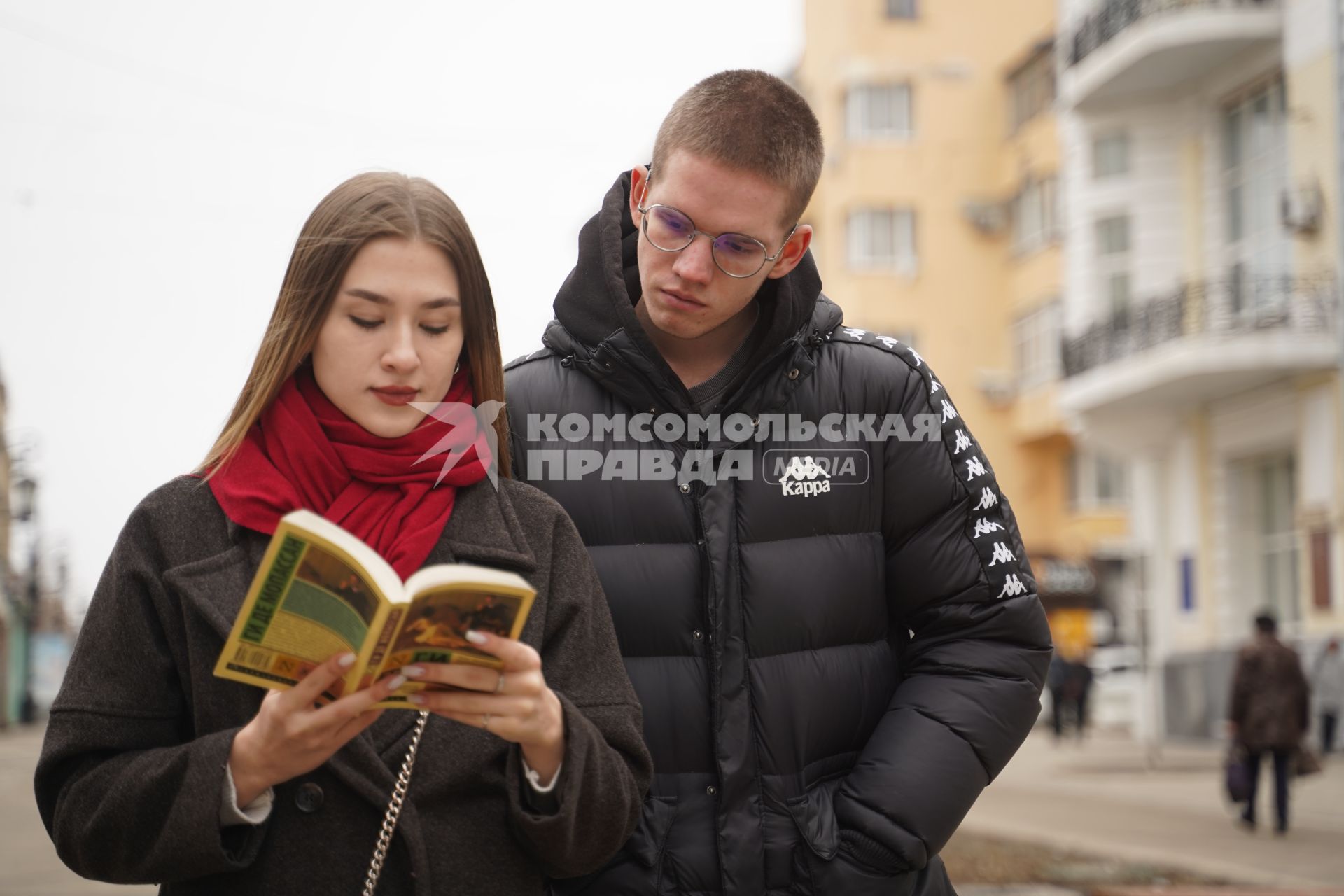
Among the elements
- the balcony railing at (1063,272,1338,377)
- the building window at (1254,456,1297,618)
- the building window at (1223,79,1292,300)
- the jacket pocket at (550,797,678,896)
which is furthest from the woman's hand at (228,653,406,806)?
the building window at (1254,456,1297,618)

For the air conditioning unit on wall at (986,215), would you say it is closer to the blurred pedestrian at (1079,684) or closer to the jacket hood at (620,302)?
the blurred pedestrian at (1079,684)

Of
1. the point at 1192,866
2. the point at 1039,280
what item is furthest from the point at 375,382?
the point at 1039,280

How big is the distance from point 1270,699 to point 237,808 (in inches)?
498

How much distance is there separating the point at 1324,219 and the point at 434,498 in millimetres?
20245

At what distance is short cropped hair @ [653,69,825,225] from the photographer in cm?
322

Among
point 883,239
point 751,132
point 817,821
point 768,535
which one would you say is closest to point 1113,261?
point 883,239

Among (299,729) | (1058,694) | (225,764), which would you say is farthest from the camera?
(1058,694)

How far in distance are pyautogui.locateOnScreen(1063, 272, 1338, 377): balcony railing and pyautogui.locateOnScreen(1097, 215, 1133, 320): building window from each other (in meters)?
2.31

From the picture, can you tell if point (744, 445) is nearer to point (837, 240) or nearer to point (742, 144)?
point (742, 144)

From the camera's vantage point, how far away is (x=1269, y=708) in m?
13.4

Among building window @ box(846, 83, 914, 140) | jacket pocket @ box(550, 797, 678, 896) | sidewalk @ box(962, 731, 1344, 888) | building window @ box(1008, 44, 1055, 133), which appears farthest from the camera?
building window @ box(846, 83, 914, 140)

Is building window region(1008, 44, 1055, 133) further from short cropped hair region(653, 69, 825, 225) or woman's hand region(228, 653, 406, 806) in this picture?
woman's hand region(228, 653, 406, 806)

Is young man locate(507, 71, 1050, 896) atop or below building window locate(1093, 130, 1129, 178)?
below

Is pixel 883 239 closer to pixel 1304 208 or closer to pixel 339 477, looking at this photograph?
pixel 1304 208
